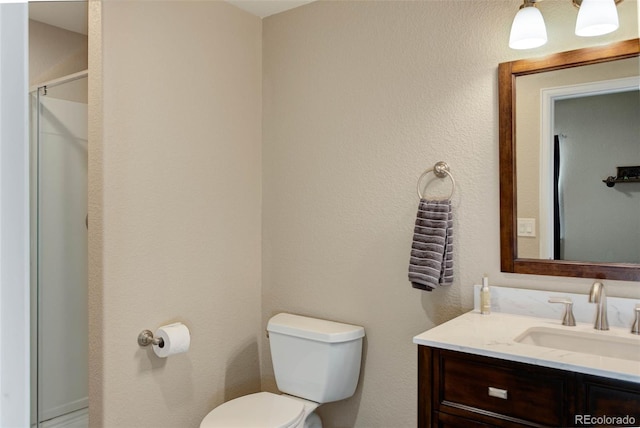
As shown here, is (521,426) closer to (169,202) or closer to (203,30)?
(169,202)

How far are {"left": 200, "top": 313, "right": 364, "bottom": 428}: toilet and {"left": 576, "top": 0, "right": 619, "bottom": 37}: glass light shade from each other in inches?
59.3

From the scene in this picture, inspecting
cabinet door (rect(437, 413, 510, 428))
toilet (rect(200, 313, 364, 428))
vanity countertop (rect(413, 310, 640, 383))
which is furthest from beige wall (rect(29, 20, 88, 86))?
cabinet door (rect(437, 413, 510, 428))

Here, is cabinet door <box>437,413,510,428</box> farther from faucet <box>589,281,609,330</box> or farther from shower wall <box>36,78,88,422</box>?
shower wall <box>36,78,88,422</box>

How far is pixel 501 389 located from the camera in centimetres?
145

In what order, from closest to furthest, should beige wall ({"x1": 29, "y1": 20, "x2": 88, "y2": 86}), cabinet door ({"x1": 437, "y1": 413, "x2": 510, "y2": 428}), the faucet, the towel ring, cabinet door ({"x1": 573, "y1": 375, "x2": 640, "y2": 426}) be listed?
1. cabinet door ({"x1": 573, "y1": 375, "x2": 640, "y2": 426})
2. cabinet door ({"x1": 437, "y1": 413, "x2": 510, "y2": 428})
3. the faucet
4. the towel ring
5. beige wall ({"x1": 29, "y1": 20, "x2": 88, "y2": 86})

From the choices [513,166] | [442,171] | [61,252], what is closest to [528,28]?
[513,166]

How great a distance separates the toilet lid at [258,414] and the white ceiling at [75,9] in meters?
1.95

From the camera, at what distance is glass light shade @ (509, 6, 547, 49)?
1.76 metres

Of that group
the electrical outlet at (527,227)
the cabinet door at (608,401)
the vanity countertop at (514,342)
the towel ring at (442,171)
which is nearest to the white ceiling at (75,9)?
the towel ring at (442,171)

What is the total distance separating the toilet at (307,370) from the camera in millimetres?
2113

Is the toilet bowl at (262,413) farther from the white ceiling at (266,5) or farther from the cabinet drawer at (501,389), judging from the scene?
the white ceiling at (266,5)

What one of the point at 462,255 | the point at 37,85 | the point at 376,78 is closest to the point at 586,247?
the point at 462,255

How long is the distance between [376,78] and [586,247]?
115 cm

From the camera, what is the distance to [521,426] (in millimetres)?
1413
